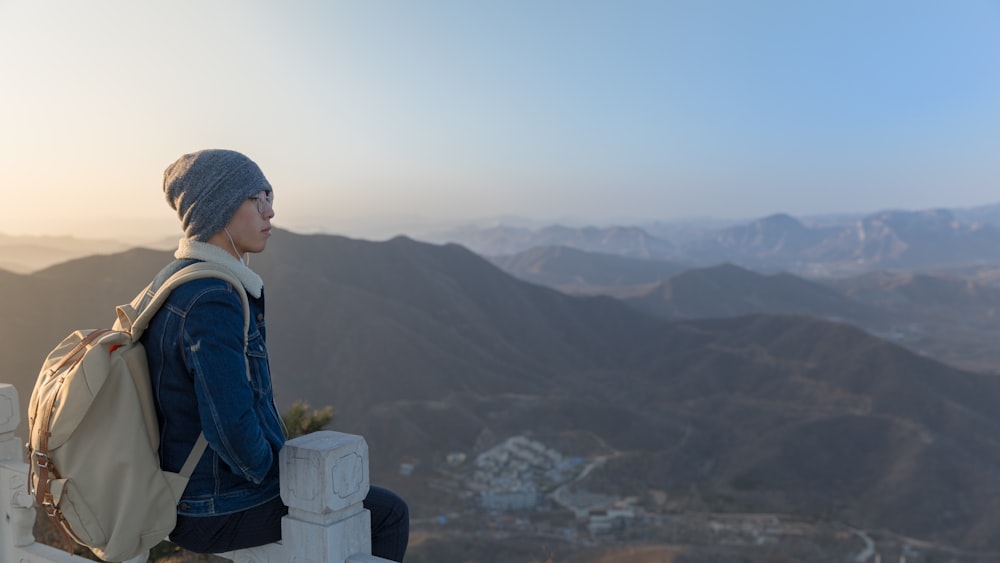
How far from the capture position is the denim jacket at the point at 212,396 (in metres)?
2.45

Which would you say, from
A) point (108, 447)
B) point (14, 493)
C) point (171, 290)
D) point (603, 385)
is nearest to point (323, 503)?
point (108, 447)

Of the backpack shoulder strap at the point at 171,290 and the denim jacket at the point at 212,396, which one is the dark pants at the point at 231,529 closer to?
the denim jacket at the point at 212,396

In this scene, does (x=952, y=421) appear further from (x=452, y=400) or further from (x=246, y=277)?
(x=246, y=277)

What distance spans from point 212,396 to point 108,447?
1.53 feet

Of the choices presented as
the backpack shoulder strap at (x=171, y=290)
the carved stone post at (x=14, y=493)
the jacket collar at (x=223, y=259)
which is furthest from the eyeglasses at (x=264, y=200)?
the carved stone post at (x=14, y=493)

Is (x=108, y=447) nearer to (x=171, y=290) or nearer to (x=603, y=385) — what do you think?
(x=171, y=290)

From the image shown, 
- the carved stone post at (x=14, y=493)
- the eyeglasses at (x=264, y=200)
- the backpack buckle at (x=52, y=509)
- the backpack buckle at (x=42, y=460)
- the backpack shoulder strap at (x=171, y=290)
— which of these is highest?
the eyeglasses at (x=264, y=200)

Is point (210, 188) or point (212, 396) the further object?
point (210, 188)

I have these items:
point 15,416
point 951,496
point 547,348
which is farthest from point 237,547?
point 547,348

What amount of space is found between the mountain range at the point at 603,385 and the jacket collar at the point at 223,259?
35868 millimetres

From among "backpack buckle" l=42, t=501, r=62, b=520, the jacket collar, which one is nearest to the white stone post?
the jacket collar

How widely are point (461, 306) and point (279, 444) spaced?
78082 millimetres

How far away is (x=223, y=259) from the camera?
2705mm

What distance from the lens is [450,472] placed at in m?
43.6
